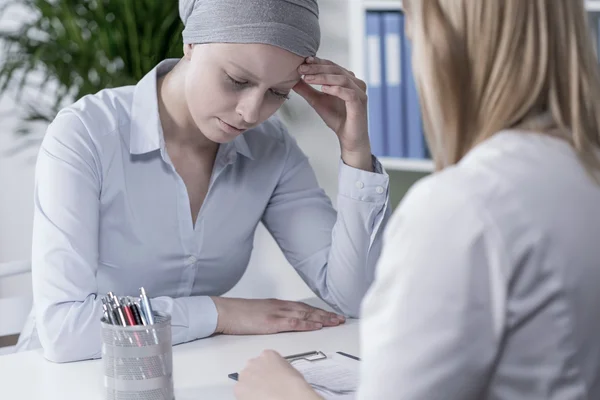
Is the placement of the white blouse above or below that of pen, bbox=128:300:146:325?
above

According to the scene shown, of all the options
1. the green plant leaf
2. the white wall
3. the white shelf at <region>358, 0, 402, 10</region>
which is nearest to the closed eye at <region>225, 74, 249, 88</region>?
the white shelf at <region>358, 0, 402, 10</region>

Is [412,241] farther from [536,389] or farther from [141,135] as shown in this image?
[141,135]

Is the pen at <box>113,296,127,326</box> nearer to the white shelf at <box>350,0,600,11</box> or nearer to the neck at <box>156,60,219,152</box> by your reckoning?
the neck at <box>156,60,219,152</box>

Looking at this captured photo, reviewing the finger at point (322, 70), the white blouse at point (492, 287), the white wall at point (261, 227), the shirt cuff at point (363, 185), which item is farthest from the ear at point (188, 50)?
the white wall at point (261, 227)

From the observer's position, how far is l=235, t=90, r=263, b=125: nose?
4.90 feet

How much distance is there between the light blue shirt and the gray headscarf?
216 mm

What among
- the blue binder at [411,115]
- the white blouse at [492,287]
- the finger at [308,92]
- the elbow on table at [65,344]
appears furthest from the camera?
the blue binder at [411,115]

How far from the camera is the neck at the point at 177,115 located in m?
1.66

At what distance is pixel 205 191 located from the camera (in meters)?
1.71

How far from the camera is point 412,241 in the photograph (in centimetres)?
73

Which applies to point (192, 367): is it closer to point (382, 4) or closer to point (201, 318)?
point (201, 318)

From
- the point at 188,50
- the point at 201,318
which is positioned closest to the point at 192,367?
the point at 201,318

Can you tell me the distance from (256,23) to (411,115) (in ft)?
2.93

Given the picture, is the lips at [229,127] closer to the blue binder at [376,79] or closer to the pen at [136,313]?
the pen at [136,313]
